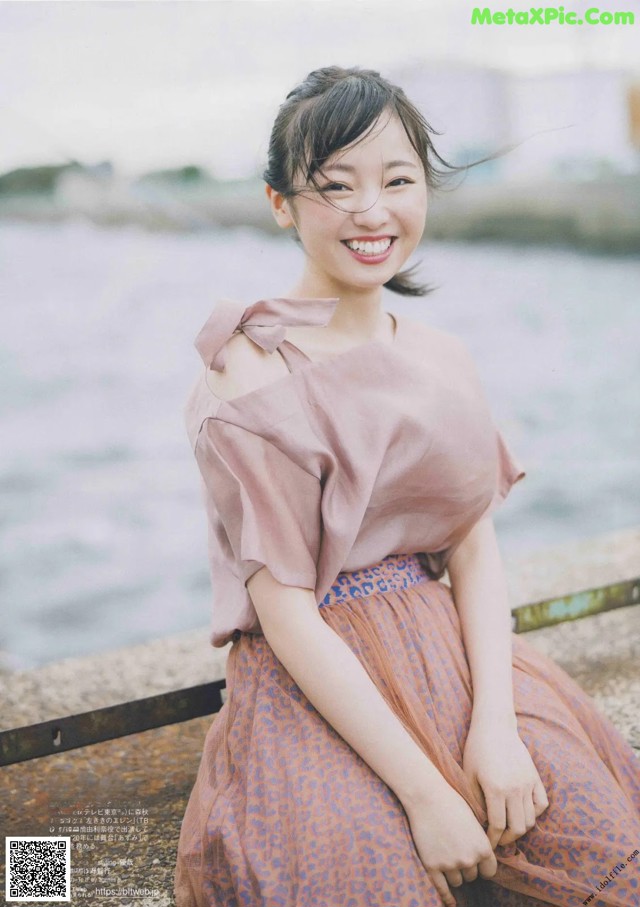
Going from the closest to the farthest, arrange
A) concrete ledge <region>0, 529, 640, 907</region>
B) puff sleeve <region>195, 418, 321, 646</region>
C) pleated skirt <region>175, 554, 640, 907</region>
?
pleated skirt <region>175, 554, 640, 907</region> < puff sleeve <region>195, 418, 321, 646</region> < concrete ledge <region>0, 529, 640, 907</region>

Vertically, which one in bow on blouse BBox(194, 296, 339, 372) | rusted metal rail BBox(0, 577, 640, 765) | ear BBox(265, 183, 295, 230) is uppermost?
ear BBox(265, 183, 295, 230)

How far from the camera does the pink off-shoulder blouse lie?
1.26 metres

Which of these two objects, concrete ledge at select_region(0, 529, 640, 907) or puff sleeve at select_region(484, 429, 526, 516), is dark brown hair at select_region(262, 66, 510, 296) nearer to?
puff sleeve at select_region(484, 429, 526, 516)

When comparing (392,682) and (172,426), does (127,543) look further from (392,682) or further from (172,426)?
(392,682)

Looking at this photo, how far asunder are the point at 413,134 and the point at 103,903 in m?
1.20

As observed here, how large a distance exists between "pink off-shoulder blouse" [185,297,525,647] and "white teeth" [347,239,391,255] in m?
0.08

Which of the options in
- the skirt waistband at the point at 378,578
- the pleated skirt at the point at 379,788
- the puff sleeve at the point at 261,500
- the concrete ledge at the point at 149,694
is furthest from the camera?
the concrete ledge at the point at 149,694

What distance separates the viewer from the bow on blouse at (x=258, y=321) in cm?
131

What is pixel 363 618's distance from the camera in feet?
4.42

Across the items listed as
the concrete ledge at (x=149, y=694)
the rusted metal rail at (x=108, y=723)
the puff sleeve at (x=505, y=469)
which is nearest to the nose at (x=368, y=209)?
the puff sleeve at (x=505, y=469)

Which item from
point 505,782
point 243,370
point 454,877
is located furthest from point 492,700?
point 243,370

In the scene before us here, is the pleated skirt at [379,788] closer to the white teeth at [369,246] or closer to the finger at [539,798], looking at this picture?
the finger at [539,798]

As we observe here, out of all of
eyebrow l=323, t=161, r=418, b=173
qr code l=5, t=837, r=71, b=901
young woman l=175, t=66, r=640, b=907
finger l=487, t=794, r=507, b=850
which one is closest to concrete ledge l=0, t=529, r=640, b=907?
qr code l=5, t=837, r=71, b=901

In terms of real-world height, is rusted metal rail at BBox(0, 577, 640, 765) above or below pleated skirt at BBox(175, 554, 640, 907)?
below
